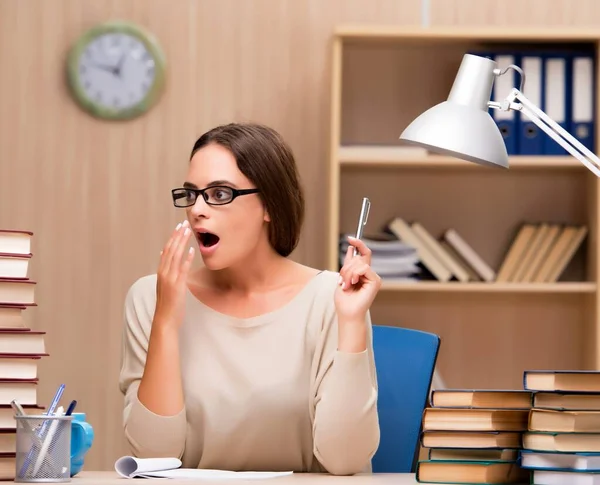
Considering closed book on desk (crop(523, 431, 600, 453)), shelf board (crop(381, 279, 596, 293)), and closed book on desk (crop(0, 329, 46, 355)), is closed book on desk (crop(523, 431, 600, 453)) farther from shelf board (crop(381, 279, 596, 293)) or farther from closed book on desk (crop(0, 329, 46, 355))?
shelf board (crop(381, 279, 596, 293))

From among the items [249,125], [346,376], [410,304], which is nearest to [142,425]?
[346,376]

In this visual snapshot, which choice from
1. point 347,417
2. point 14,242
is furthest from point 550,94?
point 14,242

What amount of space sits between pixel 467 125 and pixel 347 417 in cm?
60

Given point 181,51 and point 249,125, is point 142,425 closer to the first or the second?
point 249,125

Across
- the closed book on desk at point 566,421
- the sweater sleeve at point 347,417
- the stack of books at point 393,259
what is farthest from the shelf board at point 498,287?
the closed book on desk at point 566,421

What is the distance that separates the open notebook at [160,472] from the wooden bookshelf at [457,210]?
82.3 inches

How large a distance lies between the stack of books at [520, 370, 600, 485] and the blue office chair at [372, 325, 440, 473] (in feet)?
2.64

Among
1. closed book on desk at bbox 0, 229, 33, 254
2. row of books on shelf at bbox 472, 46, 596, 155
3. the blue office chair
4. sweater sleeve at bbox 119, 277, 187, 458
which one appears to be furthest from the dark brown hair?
row of books on shelf at bbox 472, 46, 596, 155

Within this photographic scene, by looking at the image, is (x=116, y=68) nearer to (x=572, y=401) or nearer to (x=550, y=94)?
(x=550, y=94)

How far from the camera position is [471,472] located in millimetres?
1557

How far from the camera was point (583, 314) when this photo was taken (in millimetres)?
3752

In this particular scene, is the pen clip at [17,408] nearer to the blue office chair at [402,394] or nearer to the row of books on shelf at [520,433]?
the row of books on shelf at [520,433]

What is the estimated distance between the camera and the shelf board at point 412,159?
3488mm

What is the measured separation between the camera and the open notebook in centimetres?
160
